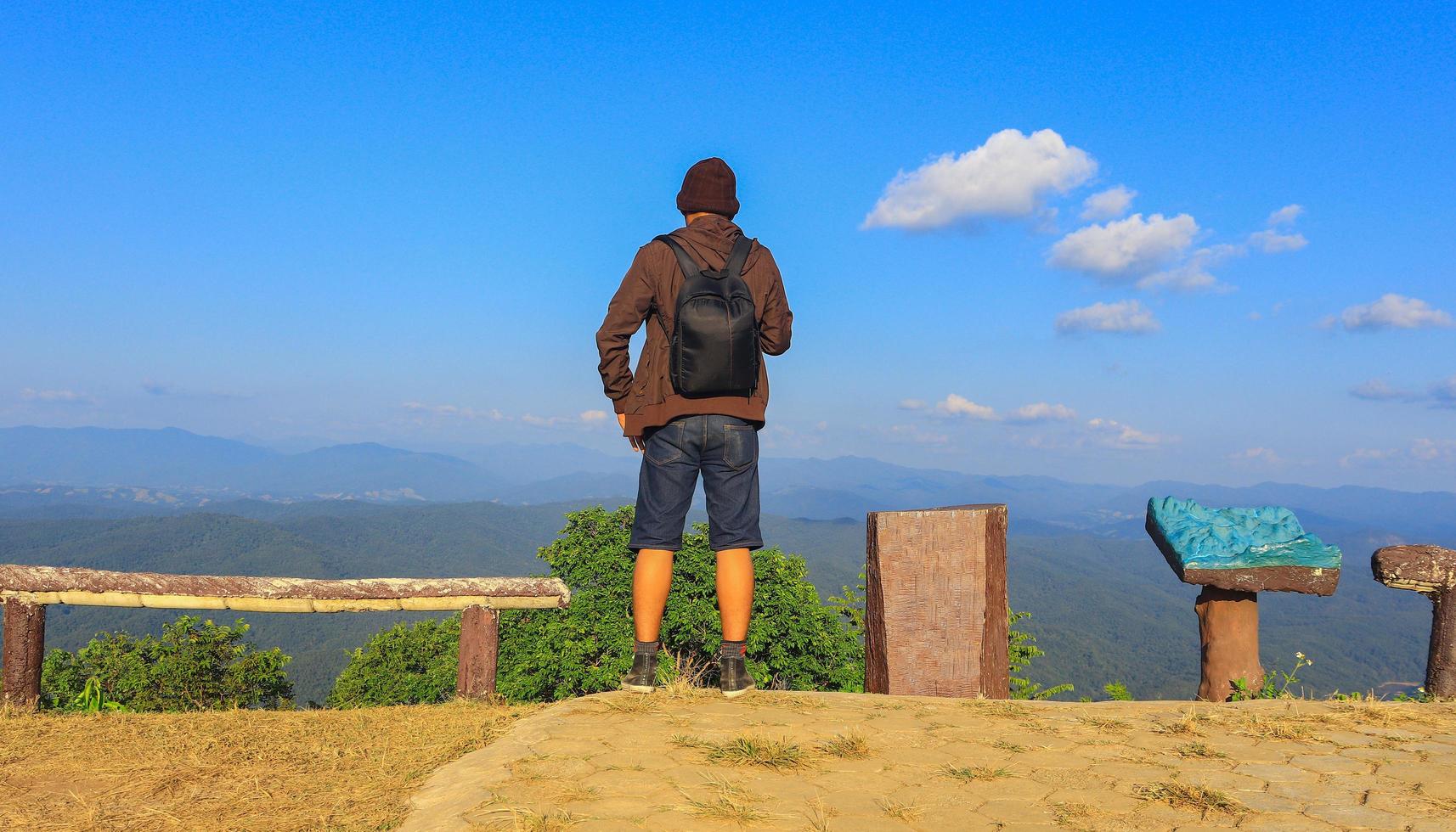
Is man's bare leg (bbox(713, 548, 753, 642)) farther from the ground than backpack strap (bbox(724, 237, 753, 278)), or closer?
closer

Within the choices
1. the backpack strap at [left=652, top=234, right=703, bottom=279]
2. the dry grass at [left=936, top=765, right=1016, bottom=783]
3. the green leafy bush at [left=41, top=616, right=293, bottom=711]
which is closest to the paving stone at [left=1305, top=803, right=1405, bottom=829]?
the dry grass at [left=936, top=765, right=1016, bottom=783]

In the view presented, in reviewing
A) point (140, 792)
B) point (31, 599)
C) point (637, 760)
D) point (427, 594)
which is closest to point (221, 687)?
point (31, 599)

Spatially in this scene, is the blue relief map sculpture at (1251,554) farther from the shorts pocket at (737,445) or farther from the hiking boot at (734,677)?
the shorts pocket at (737,445)

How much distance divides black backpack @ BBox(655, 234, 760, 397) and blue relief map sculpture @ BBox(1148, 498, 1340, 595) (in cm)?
374

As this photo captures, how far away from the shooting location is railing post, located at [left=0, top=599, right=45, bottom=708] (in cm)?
580

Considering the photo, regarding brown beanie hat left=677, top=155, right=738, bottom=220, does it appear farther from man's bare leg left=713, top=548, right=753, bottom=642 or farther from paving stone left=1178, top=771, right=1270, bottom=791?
paving stone left=1178, top=771, right=1270, bottom=791

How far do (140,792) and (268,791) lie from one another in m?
0.59

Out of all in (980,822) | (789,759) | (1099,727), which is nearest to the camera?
(980,822)

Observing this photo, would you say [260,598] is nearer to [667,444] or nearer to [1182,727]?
[667,444]

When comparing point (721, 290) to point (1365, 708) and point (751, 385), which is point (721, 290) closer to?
point (751, 385)

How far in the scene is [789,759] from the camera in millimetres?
3508

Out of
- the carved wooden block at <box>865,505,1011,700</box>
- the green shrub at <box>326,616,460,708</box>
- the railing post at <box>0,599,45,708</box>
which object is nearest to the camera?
the carved wooden block at <box>865,505,1011,700</box>

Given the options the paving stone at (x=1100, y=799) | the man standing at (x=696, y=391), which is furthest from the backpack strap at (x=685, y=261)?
the paving stone at (x=1100, y=799)

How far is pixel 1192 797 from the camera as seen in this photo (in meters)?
3.08
